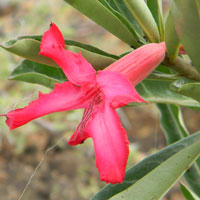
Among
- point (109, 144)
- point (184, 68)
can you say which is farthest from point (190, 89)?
point (109, 144)

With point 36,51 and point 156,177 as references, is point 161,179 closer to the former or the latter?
point 156,177

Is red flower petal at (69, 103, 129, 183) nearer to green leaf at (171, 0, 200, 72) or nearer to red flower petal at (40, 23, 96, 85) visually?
red flower petal at (40, 23, 96, 85)

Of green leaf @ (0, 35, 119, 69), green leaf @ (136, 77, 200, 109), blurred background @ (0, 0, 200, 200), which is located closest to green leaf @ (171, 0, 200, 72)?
green leaf @ (0, 35, 119, 69)

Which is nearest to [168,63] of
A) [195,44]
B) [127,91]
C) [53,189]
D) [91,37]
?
[195,44]

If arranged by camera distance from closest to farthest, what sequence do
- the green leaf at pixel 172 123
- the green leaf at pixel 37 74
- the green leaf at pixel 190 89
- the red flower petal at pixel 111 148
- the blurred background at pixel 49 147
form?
1. the red flower petal at pixel 111 148
2. the green leaf at pixel 190 89
3. the green leaf at pixel 37 74
4. the green leaf at pixel 172 123
5. the blurred background at pixel 49 147

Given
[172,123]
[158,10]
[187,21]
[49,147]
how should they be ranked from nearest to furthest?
[187,21] → [158,10] → [172,123] → [49,147]

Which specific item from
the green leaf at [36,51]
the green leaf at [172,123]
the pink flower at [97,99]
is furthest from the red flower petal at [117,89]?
the green leaf at [172,123]

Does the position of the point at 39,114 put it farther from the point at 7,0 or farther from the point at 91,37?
the point at 7,0

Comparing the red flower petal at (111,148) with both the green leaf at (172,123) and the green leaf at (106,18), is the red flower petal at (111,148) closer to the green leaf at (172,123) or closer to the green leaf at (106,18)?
the green leaf at (106,18)
